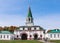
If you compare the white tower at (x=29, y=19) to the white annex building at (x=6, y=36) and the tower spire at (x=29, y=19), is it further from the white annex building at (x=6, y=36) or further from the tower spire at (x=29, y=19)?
the white annex building at (x=6, y=36)

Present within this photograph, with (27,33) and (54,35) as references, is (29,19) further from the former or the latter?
(54,35)

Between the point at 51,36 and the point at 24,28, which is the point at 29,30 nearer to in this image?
the point at 24,28

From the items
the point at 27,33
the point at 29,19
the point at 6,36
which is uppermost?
the point at 29,19

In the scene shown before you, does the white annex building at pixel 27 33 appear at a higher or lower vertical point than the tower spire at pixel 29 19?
lower

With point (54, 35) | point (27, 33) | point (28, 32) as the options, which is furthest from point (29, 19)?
point (54, 35)

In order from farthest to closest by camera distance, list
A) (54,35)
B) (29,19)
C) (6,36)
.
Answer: (29,19) → (6,36) → (54,35)

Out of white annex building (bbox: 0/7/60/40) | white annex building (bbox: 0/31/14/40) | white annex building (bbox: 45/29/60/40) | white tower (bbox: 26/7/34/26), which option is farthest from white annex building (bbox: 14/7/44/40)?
white annex building (bbox: 45/29/60/40)

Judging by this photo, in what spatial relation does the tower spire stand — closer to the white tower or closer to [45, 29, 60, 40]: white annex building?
the white tower

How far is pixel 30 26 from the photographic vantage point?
75.4m

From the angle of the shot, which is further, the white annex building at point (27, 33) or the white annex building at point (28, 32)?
the white annex building at point (28, 32)

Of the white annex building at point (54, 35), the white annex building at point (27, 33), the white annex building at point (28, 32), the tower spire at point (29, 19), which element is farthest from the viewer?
the tower spire at point (29, 19)

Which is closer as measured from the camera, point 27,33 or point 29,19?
point 27,33

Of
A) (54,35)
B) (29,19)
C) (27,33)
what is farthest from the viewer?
(29,19)

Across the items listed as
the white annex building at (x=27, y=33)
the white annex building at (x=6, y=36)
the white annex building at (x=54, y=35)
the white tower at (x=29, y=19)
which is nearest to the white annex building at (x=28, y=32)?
the white annex building at (x=27, y=33)
